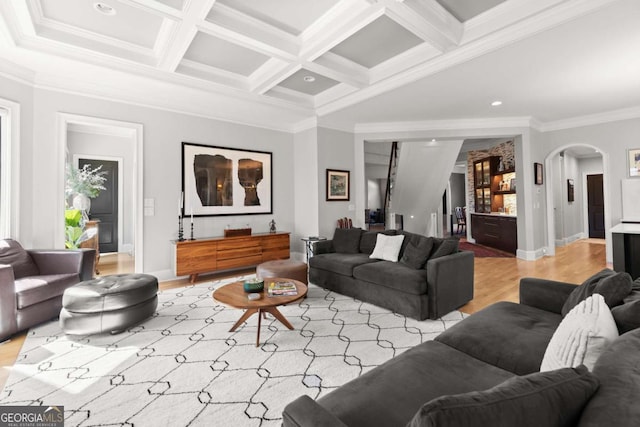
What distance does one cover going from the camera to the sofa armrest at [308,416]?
93 centimetres

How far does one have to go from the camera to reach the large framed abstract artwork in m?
5.07

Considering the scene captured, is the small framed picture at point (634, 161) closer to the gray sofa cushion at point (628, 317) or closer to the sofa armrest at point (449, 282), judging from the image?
the sofa armrest at point (449, 282)

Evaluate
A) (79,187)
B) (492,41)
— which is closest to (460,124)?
(492,41)

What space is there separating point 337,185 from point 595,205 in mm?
8369

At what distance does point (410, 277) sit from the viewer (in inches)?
125

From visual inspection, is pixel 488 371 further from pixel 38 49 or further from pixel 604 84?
pixel 604 84

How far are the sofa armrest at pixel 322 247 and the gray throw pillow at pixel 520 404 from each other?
3.78 meters

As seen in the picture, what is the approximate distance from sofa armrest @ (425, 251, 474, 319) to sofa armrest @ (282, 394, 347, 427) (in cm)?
237

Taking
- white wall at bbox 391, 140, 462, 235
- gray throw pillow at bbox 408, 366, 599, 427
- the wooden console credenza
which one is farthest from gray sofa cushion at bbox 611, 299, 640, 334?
white wall at bbox 391, 140, 462, 235

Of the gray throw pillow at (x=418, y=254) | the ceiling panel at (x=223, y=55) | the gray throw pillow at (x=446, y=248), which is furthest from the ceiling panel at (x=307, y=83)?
the gray throw pillow at (x=446, y=248)

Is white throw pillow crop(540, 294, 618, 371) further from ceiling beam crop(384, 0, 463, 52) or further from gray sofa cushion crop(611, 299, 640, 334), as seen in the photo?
ceiling beam crop(384, 0, 463, 52)

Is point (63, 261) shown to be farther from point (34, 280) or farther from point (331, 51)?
point (331, 51)

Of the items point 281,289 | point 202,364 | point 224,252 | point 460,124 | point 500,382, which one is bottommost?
point 202,364

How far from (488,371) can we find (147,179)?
15.8 feet
